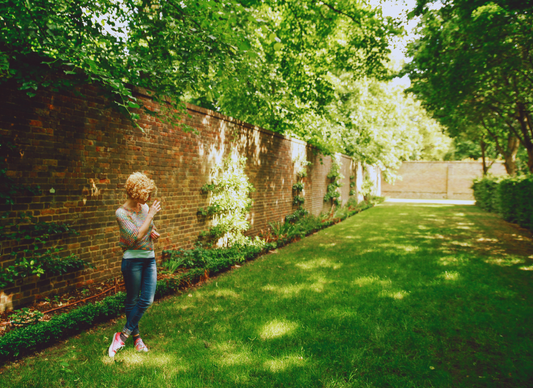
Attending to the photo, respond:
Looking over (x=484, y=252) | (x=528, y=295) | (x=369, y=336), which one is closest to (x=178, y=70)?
(x=369, y=336)

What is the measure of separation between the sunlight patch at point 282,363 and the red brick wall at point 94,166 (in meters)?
2.93

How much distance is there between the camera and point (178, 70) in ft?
16.1

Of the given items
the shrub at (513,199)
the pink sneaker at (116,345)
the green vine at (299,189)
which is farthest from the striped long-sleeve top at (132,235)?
the shrub at (513,199)

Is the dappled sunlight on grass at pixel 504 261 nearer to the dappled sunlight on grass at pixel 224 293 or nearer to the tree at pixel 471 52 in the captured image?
the tree at pixel 471 52

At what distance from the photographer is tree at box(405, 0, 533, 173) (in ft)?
23.0

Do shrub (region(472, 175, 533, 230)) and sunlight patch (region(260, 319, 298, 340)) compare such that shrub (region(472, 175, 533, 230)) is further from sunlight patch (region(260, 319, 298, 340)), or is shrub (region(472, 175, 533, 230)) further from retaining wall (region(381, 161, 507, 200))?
retaining wall (region(381, 161, 507, 200))

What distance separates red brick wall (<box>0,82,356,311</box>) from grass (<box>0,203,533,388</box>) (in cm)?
116

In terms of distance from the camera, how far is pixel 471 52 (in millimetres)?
7809

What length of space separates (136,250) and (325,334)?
2.31m

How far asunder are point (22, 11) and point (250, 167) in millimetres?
5530

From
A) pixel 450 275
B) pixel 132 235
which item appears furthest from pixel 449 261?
pixel 132 235

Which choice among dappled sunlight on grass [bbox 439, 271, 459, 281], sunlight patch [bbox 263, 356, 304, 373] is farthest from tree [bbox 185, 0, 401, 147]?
sunlight patch [bbox 263, 356, 304, 373]

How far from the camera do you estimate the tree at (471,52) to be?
276 inches

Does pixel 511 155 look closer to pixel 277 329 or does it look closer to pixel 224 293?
pixel 224 293
